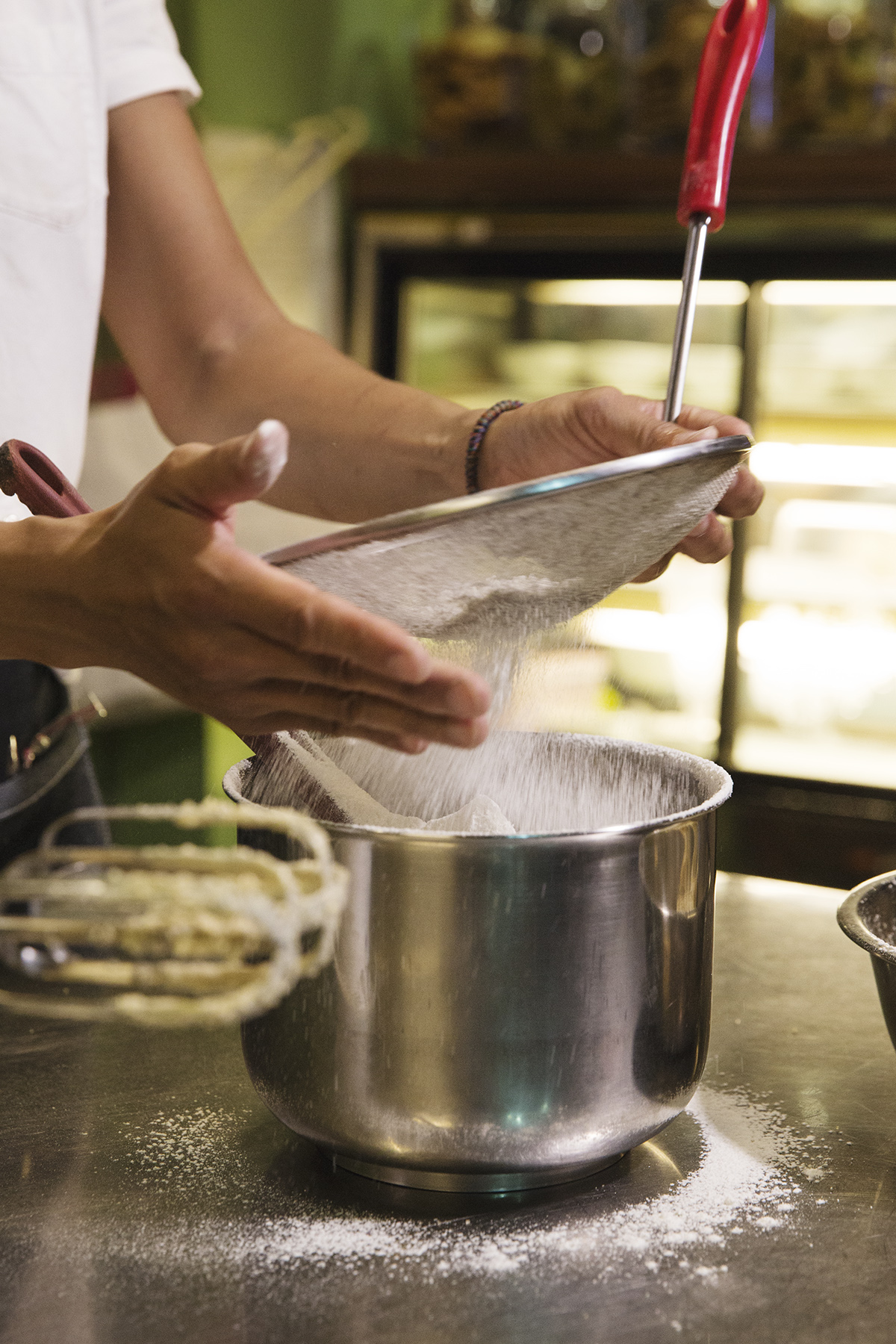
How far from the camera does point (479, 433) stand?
0.91 meters

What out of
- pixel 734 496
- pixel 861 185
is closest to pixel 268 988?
pixel 734 496

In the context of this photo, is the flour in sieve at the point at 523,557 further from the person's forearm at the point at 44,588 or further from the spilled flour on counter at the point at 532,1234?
the spilled flour on counter at the point at 532,1234

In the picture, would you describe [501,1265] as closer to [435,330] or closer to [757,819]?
[757,819]

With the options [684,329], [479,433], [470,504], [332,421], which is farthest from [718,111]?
[470,504]

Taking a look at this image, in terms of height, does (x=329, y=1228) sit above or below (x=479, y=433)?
below

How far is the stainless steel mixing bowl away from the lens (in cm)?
54

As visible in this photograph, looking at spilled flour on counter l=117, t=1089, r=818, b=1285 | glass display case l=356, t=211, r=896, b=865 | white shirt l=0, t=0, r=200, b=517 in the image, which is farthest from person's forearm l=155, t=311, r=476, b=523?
glass display case l=356, t=211, r=896, b=865

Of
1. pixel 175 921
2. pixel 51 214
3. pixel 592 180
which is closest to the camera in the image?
pixel 175 921

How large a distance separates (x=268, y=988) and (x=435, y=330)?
270cm

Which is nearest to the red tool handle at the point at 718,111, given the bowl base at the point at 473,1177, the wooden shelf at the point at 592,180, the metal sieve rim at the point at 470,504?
the metal sieve rim at the point at 470,504

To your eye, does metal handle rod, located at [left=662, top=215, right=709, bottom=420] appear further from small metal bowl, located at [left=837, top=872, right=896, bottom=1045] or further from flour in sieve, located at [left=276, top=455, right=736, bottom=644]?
small metal bowl, located at [left=837, top=872, right=896, bottom=1045]

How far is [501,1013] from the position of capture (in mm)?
542

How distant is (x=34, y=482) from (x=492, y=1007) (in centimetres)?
31

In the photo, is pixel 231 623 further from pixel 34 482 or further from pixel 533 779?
pixel 533 779
